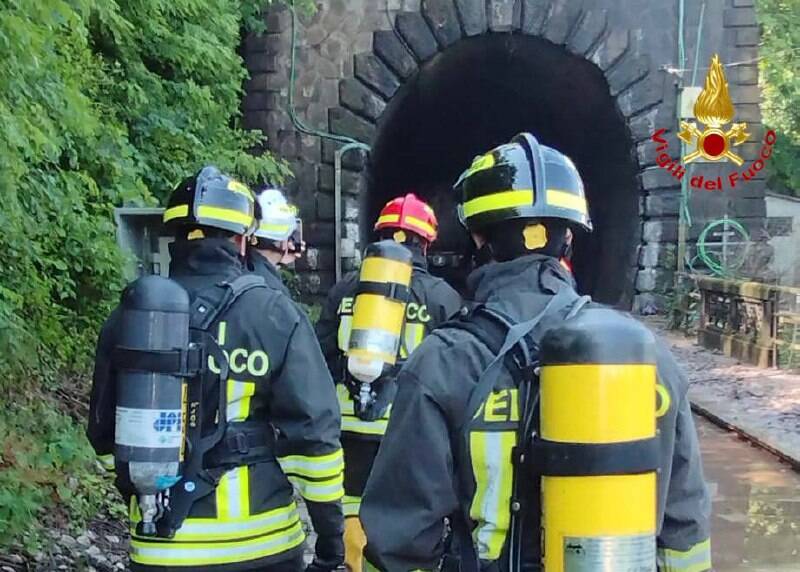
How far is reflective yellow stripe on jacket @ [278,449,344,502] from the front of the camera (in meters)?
3.11

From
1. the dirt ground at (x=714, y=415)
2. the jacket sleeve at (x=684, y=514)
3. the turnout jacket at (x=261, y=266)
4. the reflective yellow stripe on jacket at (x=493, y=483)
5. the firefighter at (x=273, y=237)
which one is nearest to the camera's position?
the reflective yellow stripe on jacket at (x=493, y=483)

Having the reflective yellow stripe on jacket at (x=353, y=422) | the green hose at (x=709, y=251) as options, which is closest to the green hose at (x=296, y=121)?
the green hose at (x=709, y=251)

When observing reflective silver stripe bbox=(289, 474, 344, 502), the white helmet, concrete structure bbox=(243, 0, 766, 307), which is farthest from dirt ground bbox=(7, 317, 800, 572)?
concrete structure bbox=(243, 0, 766, 307)

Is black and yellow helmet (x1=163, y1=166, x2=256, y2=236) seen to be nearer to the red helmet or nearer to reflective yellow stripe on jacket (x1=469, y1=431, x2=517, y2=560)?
reflective yellow stripe on jacket (x1=469, y1=431, x2=517, y2=560)

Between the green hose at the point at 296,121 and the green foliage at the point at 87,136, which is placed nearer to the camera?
the green foliage at the point at 87,136

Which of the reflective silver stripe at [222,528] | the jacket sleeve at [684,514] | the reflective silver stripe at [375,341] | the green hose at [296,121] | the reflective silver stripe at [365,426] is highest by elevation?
the green hose at [296,121]

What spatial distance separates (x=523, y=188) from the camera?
2.33 metres

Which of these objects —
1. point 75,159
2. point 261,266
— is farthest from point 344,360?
point 75,159

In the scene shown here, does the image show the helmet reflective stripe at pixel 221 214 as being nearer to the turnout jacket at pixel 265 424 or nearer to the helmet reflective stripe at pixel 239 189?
the helmet reflective stripe at pixel 239 189

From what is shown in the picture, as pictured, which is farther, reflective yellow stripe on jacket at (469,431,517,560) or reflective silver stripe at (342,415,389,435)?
reflective silver stripe at (342,415,389,435)

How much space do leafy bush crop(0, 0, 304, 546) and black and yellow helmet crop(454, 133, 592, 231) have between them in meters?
2.73

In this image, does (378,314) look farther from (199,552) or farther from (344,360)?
(199,552)

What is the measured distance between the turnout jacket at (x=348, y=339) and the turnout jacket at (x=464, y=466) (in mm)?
2483

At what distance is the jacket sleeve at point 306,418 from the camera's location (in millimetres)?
3098
